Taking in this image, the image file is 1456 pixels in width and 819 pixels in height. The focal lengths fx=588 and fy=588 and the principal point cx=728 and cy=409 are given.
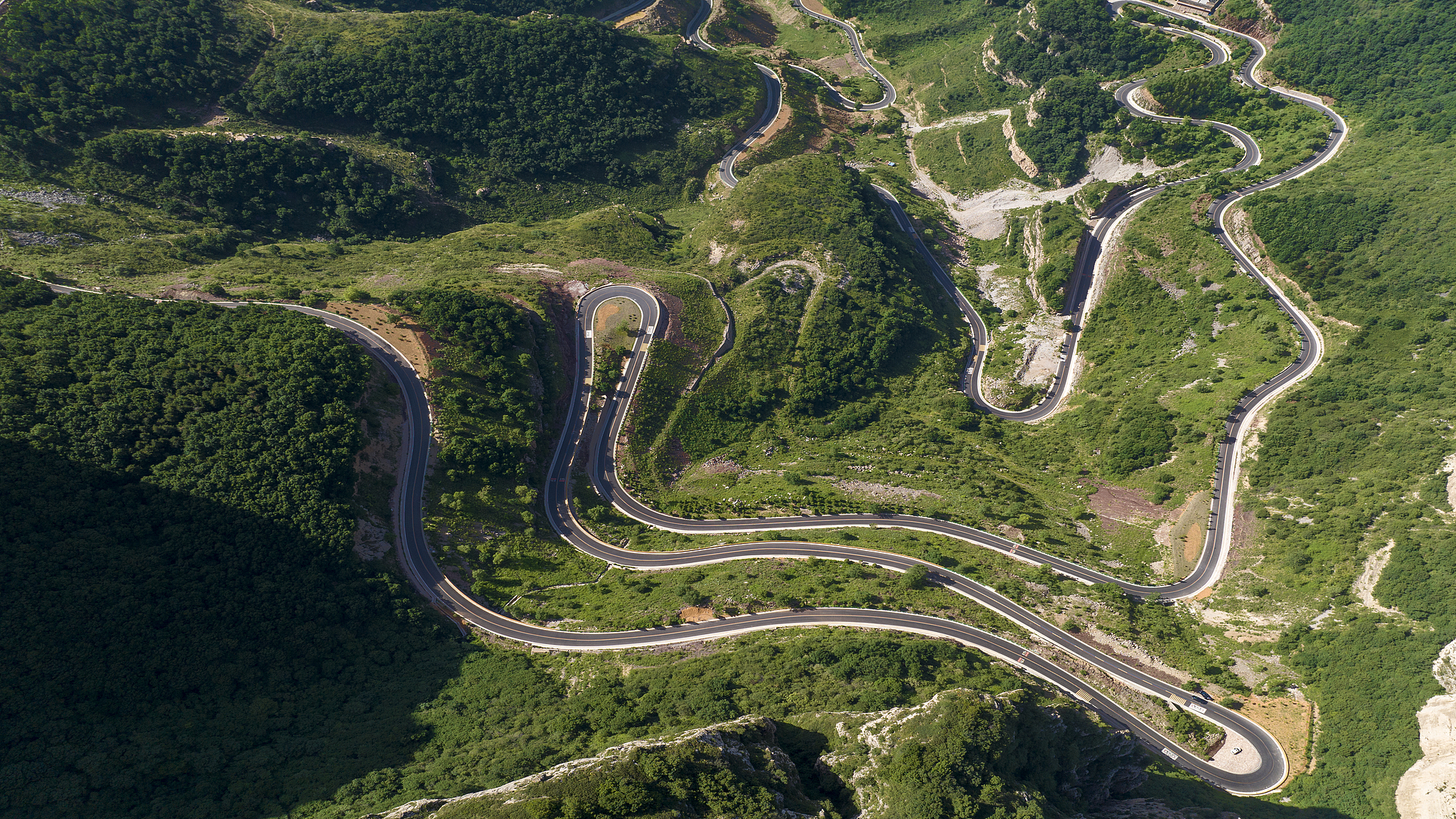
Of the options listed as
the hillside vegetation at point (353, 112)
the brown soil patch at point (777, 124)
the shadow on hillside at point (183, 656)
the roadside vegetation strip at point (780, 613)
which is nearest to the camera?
the shadow on hillside at point (183, 656)

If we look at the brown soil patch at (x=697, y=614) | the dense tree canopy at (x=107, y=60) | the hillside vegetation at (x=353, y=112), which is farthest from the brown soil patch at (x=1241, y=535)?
the dense tree canopy at (x=107, y=60)

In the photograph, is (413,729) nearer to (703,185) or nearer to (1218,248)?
(703,185)

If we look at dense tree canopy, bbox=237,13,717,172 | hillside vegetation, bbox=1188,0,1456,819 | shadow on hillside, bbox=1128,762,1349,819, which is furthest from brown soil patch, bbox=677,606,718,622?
dense tree canopy, bbox=237,13,717,172

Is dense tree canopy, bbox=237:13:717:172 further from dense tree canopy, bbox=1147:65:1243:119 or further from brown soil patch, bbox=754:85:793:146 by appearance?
dense tree canopy, bbox=1147:65:1243:119

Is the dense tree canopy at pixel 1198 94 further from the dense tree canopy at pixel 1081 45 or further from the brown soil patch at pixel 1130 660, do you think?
the brown soil patch at pixel 1130 660

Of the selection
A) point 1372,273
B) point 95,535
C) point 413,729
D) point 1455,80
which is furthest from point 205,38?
point 1455,80
